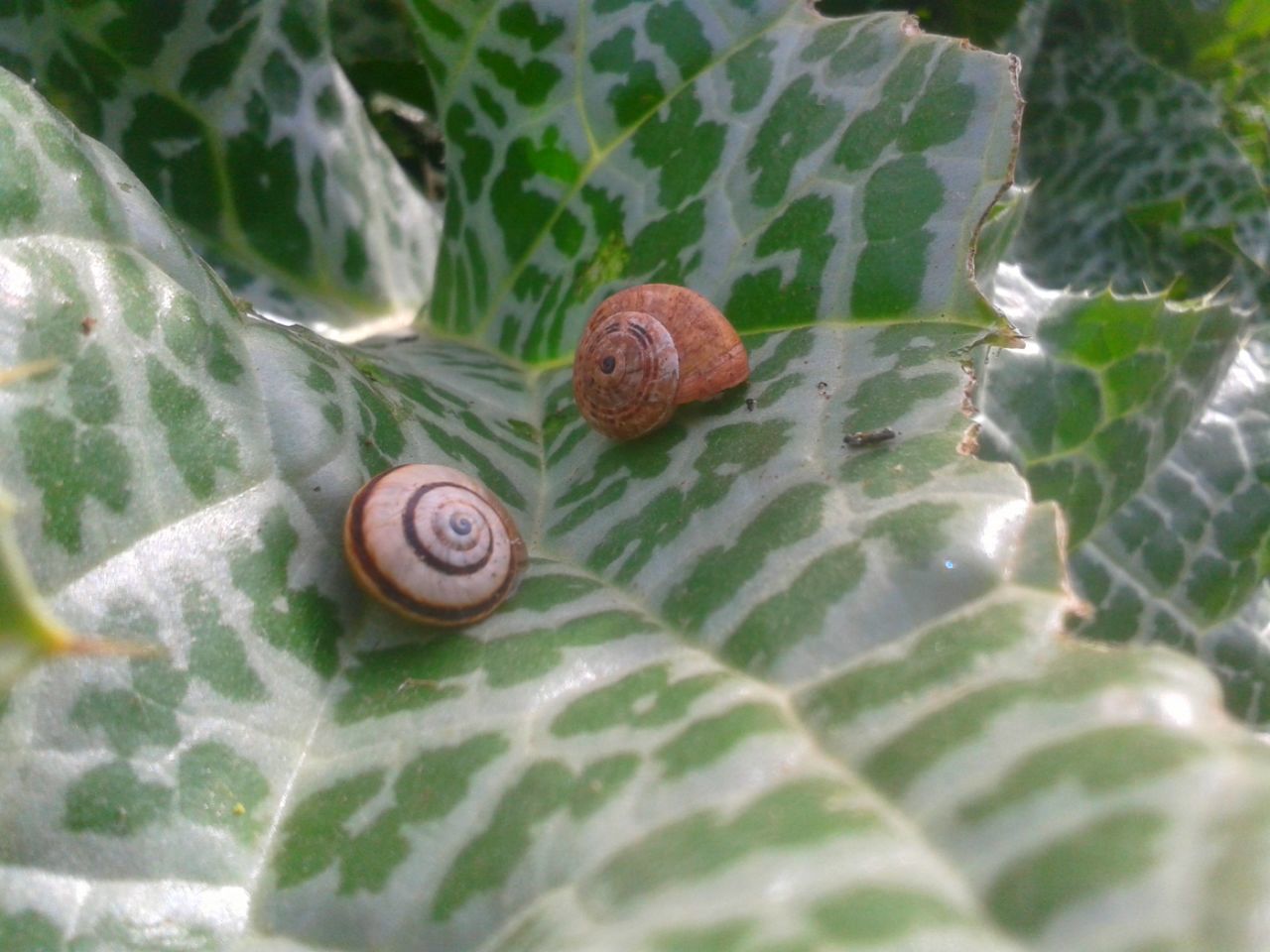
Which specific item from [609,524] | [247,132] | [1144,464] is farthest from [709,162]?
[1144,464]

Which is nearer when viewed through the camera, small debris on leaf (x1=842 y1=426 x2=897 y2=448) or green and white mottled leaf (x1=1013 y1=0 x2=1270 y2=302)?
small debris on leaf (x1=842 y1=426 x2=897 y2=448)

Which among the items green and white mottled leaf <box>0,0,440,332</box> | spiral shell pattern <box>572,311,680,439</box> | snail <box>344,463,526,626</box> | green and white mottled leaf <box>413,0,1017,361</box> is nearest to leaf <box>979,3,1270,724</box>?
green and white mottled leaf <box>413,0,1017,361</box>

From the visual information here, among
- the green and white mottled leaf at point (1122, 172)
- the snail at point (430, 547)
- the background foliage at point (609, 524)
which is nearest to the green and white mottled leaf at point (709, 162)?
the background foliage at point (609, 524)

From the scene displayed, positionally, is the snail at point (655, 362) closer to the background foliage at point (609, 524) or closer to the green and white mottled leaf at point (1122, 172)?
the background foliage at point (609, 524)

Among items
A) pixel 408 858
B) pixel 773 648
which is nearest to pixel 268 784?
pixel 408 858

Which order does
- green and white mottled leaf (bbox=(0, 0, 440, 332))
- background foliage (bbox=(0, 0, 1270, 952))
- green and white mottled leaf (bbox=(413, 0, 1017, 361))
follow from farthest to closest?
green and white mottled leaf (bbox=(0, 0, 440, 332)) < green and white mottled leaf (bbox=(413, 0, 1017, 361)) < background foliage (bbox=(0, 0, 1270, 952))

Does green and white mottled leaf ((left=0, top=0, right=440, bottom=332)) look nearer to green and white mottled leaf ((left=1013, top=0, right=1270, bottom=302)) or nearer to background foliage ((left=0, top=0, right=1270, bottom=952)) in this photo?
background foliage ((left=0, top=0, right=1270, bottom=952))

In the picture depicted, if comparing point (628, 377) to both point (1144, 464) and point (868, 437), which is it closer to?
point (868, 437)
